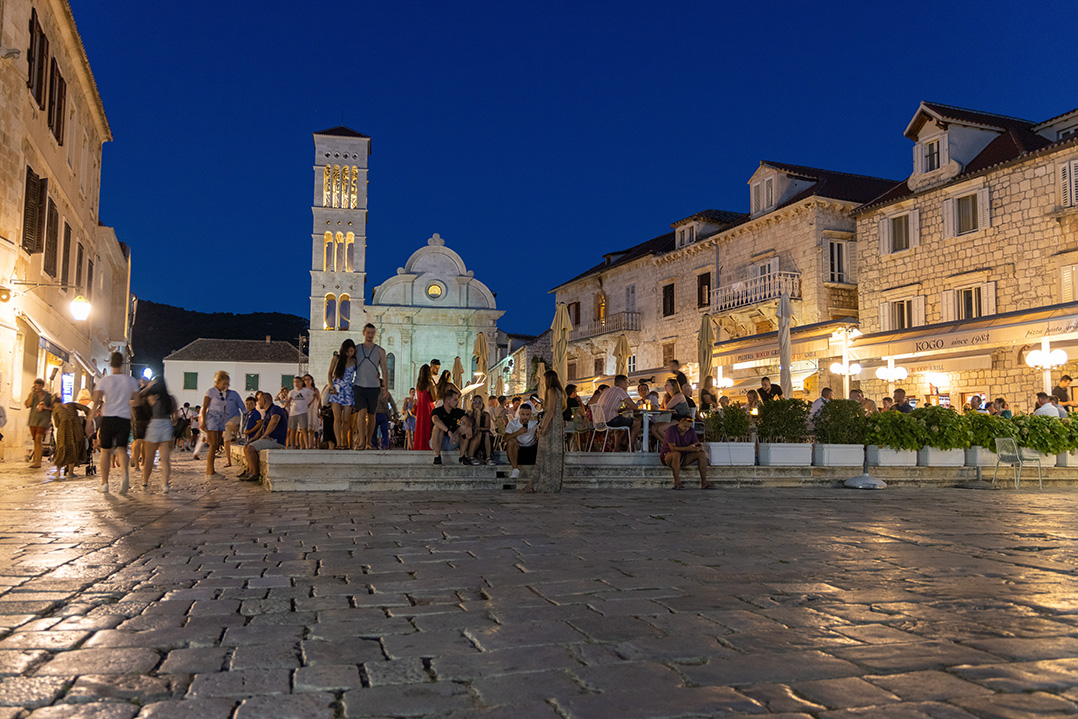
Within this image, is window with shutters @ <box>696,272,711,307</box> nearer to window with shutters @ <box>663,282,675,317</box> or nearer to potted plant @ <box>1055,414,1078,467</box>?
window with shutters @ <box>663,282,675,317</box>

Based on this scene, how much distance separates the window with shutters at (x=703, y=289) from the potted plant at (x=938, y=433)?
17.8 metres

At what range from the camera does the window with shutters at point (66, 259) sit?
19.1 m

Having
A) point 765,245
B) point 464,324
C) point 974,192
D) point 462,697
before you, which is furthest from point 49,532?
point 464,324

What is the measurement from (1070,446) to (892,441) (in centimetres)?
303

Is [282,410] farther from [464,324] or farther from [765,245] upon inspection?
[464,324]

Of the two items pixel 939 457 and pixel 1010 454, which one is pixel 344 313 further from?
pixel 1010 454

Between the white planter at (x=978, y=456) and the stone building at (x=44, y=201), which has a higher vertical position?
the stone building at (x=44, y=201)

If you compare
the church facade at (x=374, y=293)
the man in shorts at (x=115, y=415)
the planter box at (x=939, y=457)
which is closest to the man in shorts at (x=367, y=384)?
the man in shorts at (x=115, y=415)

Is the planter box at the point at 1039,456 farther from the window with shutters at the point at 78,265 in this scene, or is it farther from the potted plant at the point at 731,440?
the window with shutters at the point at 78,265

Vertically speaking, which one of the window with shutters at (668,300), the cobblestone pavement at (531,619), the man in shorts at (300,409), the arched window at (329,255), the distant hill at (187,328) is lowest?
the cobblestone pavement at (531,619)

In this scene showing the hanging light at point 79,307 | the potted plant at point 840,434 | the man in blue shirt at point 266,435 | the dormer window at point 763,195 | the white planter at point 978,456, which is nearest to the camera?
the man in blue shirt at point 266,435

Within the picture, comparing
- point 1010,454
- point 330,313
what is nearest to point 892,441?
point 1010,454

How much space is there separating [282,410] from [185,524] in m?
5.85

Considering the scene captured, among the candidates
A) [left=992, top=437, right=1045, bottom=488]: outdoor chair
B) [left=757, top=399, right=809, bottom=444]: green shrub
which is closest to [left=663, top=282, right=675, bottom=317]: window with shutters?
[left=757, top=399, right=809, bottom=444]: green shrub
